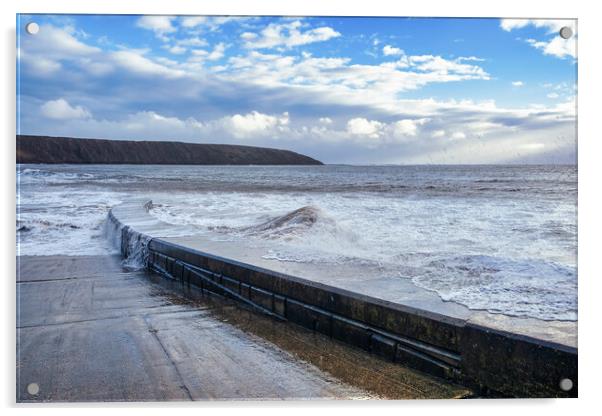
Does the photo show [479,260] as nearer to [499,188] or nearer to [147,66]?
[147,66]

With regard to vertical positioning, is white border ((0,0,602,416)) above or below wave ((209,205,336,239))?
above

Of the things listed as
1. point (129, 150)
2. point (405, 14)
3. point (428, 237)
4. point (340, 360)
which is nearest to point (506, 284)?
point (340, 360)

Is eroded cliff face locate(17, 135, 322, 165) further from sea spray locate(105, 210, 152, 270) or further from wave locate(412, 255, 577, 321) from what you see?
wave locate(412, 255, 577, 321)

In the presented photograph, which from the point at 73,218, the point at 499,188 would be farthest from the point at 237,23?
the point at 499,188

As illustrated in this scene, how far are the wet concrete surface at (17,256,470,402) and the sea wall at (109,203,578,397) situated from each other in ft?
0.21

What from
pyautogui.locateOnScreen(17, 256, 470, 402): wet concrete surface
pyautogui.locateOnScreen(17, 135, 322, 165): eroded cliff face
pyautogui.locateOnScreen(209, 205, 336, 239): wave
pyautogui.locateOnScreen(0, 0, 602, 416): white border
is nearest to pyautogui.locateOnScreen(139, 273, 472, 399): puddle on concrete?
pyautogui.locateOnScreen(17, 256, 470, 402): wet concrete surface

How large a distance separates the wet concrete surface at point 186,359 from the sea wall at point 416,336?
0.06 meters

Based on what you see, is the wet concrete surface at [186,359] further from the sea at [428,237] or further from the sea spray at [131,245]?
the sea spray at [131,245]

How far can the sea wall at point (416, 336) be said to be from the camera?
6.40 ft

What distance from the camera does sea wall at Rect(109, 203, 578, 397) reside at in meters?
1.95

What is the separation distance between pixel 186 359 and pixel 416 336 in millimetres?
1151

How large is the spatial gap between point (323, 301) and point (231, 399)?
0.75 metres

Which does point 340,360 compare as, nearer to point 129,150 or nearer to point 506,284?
point 506,284

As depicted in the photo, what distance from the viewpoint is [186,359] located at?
2578mm
